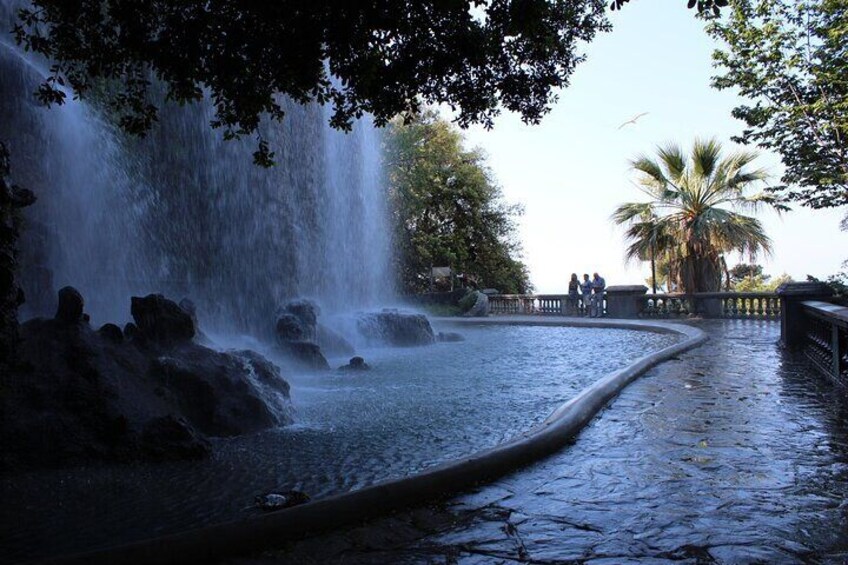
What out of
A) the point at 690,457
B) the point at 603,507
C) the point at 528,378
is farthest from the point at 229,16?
the point at 528,378

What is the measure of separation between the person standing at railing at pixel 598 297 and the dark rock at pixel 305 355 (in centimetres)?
1538

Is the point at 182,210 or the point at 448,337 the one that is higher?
the point at 182,210

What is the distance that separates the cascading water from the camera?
11.4m

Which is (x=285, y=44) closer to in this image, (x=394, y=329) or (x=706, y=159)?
(x=394, y=329)

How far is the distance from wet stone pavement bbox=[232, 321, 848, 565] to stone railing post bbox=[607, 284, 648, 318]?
16816 mm

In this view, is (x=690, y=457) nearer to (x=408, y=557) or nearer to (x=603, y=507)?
(x=603, y=507)

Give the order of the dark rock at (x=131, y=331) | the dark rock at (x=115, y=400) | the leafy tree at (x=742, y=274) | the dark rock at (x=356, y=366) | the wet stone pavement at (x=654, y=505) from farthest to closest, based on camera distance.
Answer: the leafy tree at (x=742, y=274) → the dark rock at (x=356, y=366) → the dark rock at (x=131, y=331) → the dark rock at (x=115, y=400) → the wet stone pavement at (x=654, y=505)

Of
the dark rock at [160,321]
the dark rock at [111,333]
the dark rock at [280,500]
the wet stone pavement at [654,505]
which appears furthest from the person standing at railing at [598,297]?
the dark rock at [280,500]

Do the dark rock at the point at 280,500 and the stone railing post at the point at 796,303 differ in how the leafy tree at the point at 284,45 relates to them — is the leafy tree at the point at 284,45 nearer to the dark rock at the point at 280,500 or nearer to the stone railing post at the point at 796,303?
the dark rock at the point at 280,500

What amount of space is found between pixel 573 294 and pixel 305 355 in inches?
652

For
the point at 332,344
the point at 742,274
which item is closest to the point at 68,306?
the point at 332,344

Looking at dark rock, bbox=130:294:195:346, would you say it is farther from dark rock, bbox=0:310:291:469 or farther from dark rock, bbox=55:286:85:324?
dark rock, bbox=55:286:85:324

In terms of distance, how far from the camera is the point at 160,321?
6438 mm

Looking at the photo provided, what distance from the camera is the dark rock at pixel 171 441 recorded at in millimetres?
4711
